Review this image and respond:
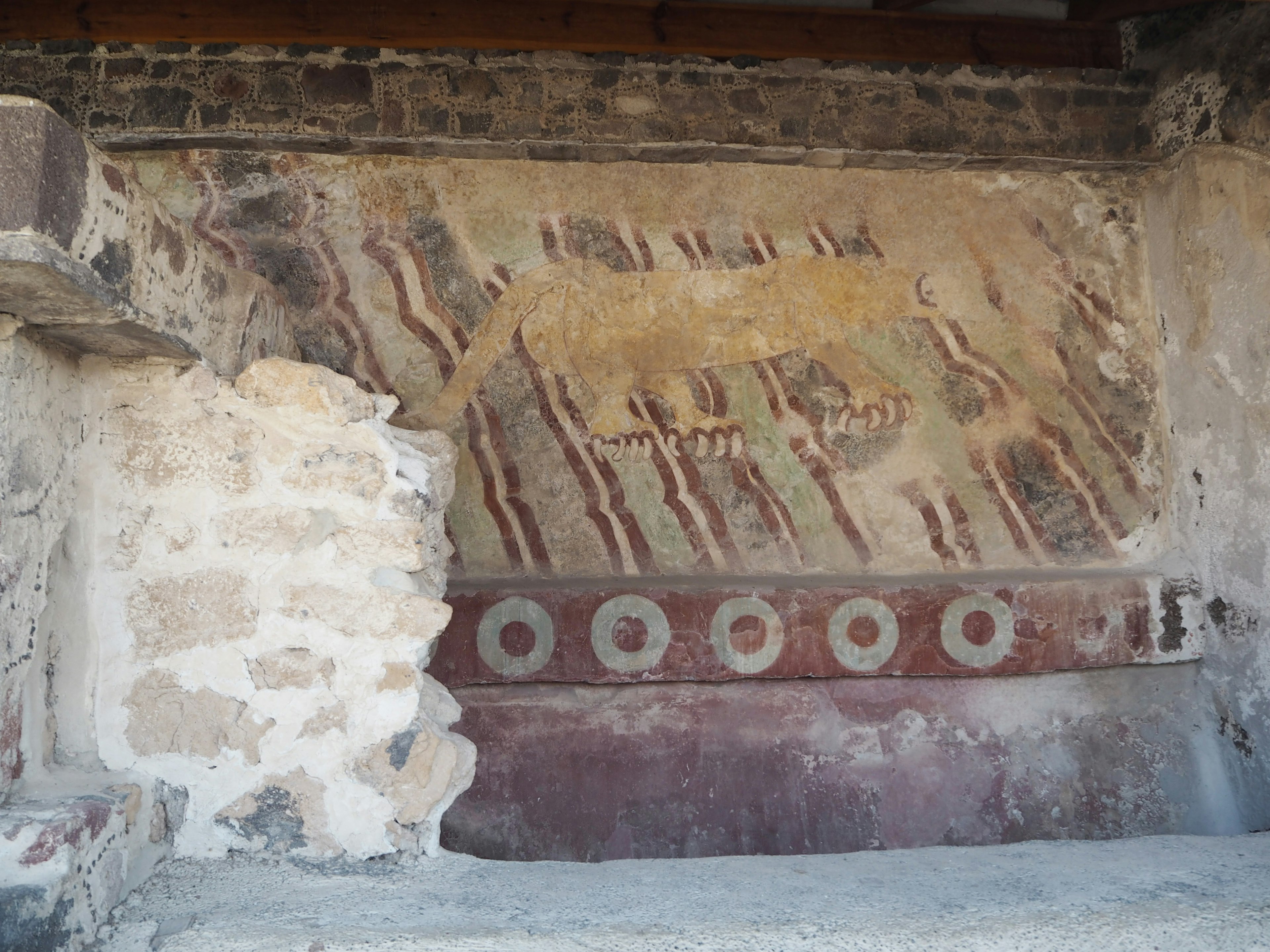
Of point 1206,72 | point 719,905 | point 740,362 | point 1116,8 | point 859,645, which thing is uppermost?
point 1116,8

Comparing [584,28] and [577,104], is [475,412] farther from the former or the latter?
[584,28]

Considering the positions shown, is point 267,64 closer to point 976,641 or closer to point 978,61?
point 978,61

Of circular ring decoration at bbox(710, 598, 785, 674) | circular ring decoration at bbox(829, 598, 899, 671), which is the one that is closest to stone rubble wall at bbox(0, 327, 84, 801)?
circular ring decoration at bbox(710, 598, 785, 674)

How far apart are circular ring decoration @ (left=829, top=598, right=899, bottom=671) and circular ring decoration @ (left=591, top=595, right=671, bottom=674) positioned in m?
0.60

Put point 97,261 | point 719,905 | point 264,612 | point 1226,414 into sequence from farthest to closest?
point 1226,414
point 264,612
point 719,905
point 97,261

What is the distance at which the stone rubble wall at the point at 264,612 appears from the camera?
2158 mm

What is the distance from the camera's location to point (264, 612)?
7.22 feet

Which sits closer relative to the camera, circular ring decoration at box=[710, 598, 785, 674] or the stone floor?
the stone floor

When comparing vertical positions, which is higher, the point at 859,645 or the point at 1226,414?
the point at 1226,414

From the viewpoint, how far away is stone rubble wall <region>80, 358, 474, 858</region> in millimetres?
2158

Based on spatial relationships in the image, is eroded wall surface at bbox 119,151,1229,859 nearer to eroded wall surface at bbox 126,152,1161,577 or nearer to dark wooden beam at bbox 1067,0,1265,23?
eroded wall surface at bbox 126,152,1161,577

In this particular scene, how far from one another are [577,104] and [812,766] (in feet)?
Result: 8.09

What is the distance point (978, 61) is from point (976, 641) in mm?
2178

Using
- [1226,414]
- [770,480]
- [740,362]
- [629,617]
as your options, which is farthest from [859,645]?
[1226,414]
